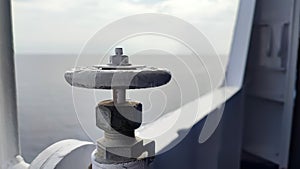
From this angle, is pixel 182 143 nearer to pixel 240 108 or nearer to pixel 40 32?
pixel 40 32

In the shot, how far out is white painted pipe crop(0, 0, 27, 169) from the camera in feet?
2.02

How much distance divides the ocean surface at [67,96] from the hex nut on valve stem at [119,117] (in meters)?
0.05

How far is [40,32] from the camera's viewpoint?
698 mm

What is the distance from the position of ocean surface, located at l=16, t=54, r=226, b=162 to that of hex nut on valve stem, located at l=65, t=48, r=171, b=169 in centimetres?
5

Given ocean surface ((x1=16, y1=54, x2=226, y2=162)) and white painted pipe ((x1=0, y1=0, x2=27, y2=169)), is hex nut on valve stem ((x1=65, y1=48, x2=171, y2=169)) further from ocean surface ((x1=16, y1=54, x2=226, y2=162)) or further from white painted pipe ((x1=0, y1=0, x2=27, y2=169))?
white painted pipe ((x1=0, y1=0, x2=27, y2=169))

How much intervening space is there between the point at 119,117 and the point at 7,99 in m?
0.29

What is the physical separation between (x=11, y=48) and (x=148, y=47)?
0.95ft

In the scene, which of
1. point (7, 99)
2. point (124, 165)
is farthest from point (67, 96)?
point (124, 165)

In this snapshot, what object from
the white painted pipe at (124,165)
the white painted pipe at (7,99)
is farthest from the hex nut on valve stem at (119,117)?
the white painted pipe at (7,99)

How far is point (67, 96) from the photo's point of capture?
633 mm

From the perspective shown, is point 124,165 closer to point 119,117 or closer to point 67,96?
point 119,117

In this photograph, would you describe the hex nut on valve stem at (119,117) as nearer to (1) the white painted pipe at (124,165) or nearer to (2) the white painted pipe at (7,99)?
(1) the white painted pipe at (124,165)

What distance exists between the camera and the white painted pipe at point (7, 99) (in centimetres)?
62

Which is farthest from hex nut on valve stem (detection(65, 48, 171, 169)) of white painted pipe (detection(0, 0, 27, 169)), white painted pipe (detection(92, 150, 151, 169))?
white painted pipe (detection(0, 0, 27, 169))
